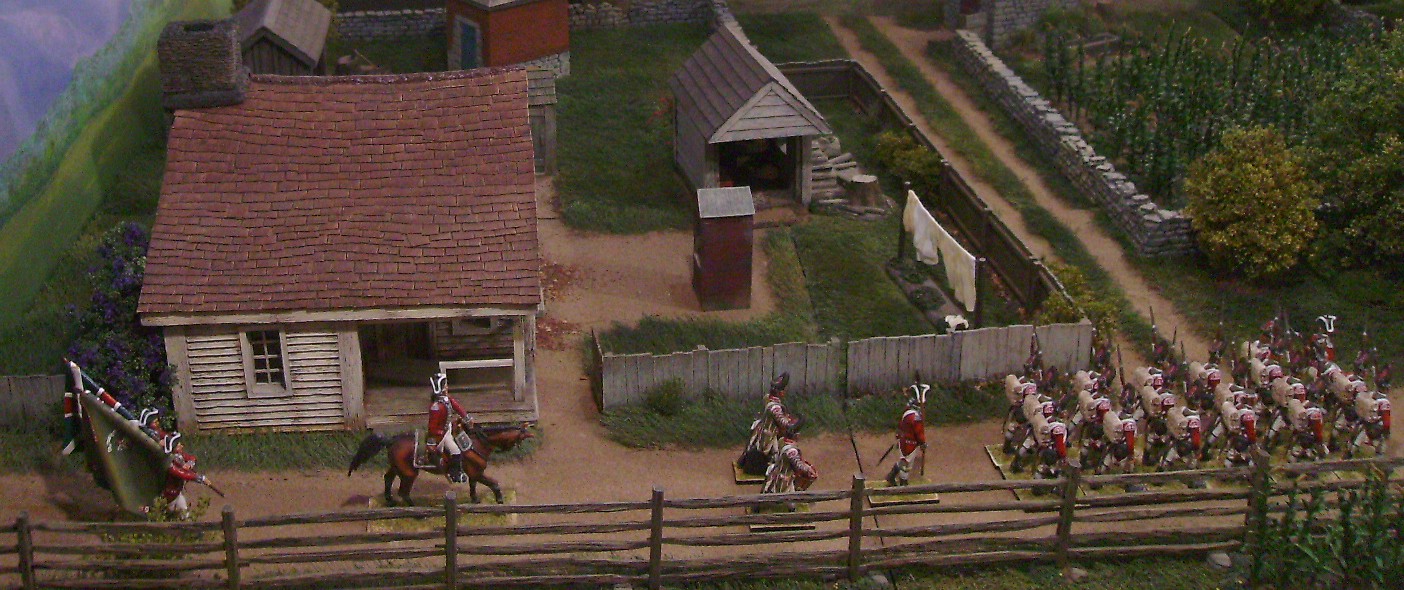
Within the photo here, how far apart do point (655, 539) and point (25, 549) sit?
664 cm

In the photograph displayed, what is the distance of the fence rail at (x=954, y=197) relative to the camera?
24286 mm

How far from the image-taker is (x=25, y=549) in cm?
1648

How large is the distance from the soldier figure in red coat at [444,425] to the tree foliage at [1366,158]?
15170mm

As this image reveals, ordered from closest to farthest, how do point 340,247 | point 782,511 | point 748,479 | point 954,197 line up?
1. point 782,511
2. point 748,479
3. point 340,247
4. point 954,197

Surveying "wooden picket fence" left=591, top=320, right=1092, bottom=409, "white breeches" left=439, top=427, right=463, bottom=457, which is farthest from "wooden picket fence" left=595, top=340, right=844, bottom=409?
"white breeches" left=439, top=427, right=463, bottom=457

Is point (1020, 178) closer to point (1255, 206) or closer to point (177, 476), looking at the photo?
point (1255, 206)

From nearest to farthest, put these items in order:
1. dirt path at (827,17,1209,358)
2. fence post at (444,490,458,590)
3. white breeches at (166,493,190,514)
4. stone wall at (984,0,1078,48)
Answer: fence post at (444,490,458,590), white breeches at (166,493,190,514), dirt path at (827,17,1209,358), stone wall at (984,0,1078,48)

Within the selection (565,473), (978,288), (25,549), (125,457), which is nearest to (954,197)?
(978,288)

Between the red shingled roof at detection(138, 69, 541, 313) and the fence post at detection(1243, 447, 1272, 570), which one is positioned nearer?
the fence post at detection(1243, 447, 1272, 570)

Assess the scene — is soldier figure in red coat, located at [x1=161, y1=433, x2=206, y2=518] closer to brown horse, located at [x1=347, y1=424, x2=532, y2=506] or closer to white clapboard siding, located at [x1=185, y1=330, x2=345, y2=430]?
brown horse, located at [x1=347, y1=424, x2=532, y2=506]

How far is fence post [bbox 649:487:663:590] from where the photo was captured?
16.9 m

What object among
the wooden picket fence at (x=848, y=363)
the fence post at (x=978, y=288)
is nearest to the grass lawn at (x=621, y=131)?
the wooden picket fence at (x=848, y=363)

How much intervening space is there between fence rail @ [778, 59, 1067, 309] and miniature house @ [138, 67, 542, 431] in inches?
308

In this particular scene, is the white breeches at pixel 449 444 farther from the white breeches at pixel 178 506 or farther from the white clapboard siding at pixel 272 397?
the white breeches at pixel 178 506
